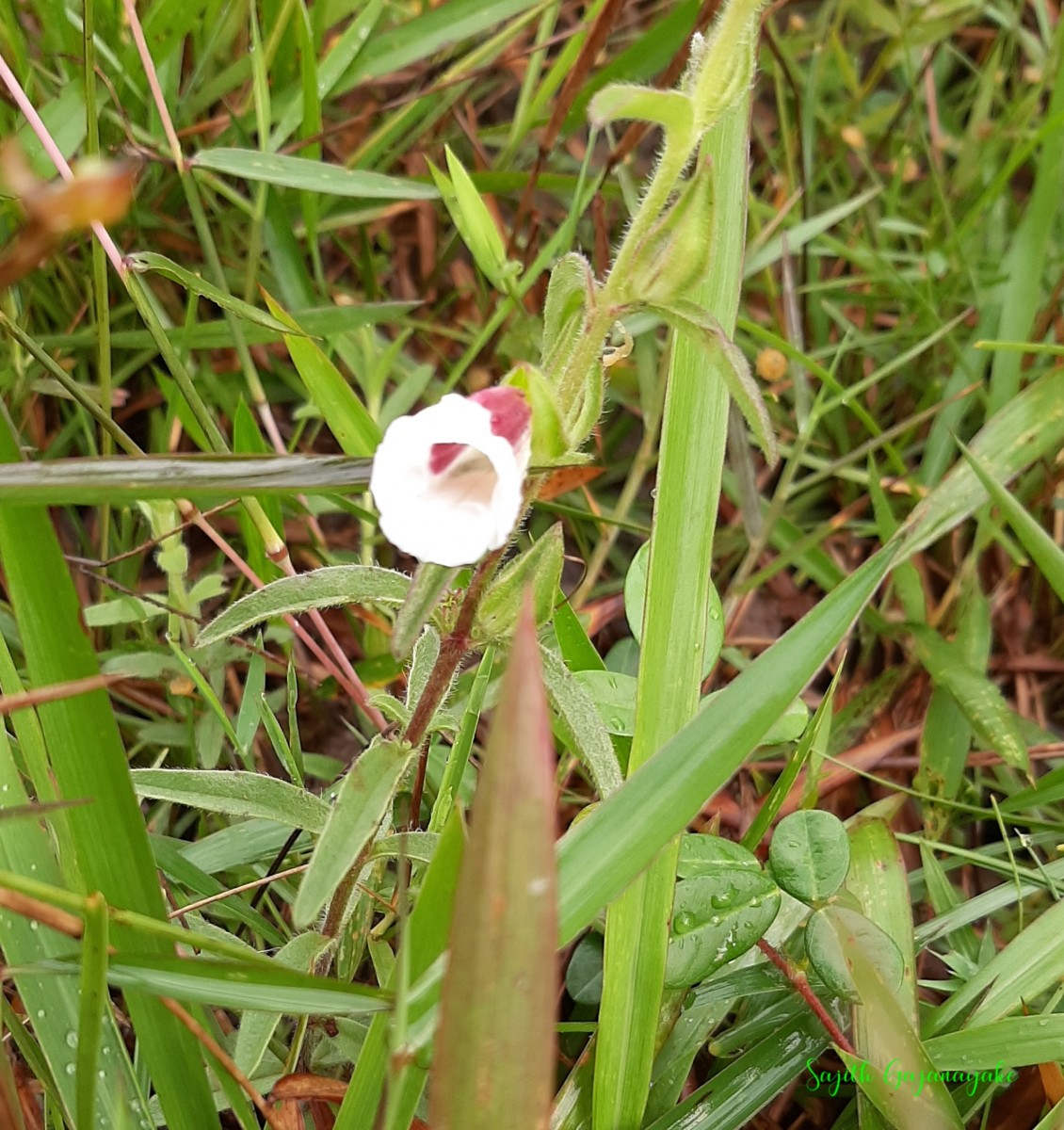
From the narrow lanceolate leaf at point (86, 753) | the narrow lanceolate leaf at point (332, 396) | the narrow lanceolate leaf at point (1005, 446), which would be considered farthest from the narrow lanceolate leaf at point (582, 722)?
the narrow lanceolate leaf at point (1005, 446)

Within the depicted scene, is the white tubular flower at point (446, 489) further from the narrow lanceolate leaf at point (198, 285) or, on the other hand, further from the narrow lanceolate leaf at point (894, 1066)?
the narrow lanceolate leaf at point (894, 1066)

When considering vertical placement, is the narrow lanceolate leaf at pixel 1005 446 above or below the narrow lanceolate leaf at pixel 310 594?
below

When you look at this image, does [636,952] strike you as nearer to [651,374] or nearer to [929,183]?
[651,374]

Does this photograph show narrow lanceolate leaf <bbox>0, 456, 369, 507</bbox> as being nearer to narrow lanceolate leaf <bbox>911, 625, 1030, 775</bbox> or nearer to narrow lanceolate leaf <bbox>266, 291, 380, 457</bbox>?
narrow lanceolate leaf <bbox>266, 291, 380, 457</bbox>

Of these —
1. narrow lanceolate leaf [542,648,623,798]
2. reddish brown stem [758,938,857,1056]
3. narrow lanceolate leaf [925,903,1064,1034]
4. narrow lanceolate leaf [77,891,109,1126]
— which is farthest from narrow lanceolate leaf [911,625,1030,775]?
narrow lanceolate leaf [77,891,109,1126]

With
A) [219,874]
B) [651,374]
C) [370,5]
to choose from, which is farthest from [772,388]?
[219,874]

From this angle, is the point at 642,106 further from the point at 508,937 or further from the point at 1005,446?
the point at 1005,446
